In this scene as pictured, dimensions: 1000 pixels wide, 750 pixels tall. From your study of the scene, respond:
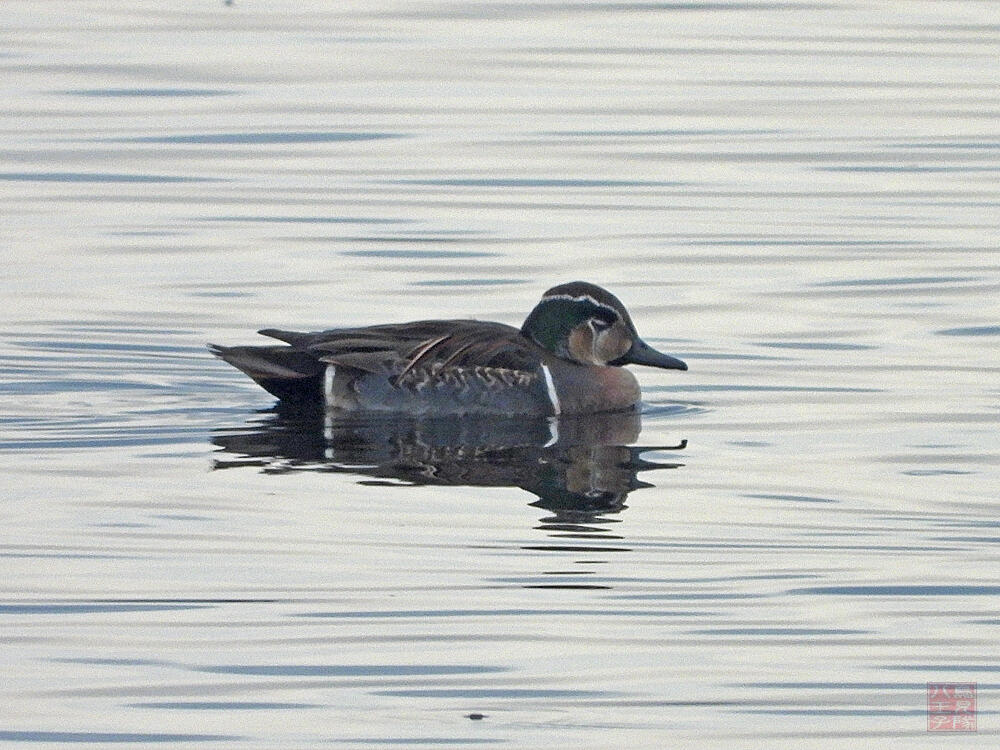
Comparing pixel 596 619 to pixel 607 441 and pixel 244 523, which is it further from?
pixel 607 441

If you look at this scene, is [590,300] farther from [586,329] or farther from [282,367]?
[282,367]

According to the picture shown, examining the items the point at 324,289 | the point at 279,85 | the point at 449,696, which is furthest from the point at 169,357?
the point at 279,85

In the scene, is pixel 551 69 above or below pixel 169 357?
above

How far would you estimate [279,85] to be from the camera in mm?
21375

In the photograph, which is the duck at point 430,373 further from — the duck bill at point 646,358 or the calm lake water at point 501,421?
the calm lake water at point 501,421

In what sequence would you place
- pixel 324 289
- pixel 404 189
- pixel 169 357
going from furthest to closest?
pixel 404 189, pixel 324 289, pixel 169 357

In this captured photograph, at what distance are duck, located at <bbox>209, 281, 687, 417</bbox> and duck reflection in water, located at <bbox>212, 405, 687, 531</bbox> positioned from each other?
10 cm

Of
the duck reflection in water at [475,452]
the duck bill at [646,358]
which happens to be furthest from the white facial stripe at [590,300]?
the duck reflection in water at [475,452]

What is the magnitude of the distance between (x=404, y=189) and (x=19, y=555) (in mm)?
9139

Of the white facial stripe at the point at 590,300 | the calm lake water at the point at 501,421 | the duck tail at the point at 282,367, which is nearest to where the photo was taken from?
the calm lake water at the point at 501,421

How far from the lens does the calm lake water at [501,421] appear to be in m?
7.61

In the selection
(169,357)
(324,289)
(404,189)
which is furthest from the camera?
(404,189)

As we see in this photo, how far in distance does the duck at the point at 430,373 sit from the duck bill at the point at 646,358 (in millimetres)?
13

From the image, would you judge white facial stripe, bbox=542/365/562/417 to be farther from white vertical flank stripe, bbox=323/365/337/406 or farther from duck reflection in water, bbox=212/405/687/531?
white vertical flank stripe, bbox=323/365/337/406
